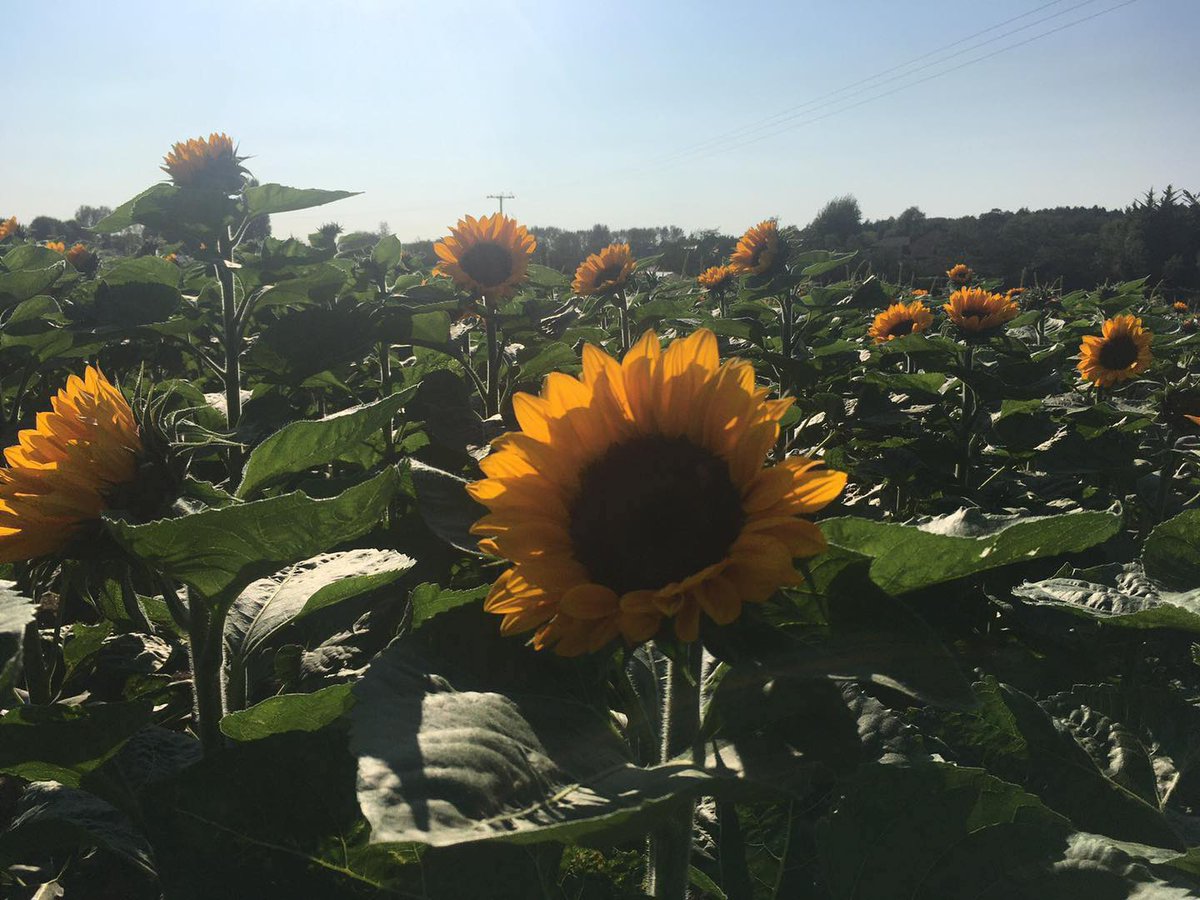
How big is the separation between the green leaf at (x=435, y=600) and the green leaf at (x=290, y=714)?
123 mm

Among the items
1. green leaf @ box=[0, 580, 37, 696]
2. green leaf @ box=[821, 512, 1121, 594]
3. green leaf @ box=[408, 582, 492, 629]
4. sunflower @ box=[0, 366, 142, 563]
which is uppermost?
sunflower @ box=[0, 366, 142, 563]

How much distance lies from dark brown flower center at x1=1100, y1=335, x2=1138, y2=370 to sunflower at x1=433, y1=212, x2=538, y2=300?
2.96 meters

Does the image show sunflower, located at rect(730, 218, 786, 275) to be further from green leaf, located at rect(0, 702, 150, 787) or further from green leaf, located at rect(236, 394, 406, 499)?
green leaf, located at rect(0, 702, 150, 787)

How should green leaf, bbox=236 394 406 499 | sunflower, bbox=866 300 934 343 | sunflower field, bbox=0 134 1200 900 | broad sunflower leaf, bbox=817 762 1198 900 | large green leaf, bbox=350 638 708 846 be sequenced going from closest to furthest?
large green leaf, bbox=350 638 708 846 → sunflower field, bbox=0 134 1200 900 → broad sunflower leaf, bbox=817 762 1198 900 → green leaf, bbox=236 394 406 499 → sunflower, bbox=866 300 934 343

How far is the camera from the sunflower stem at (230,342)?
2832 millimetres

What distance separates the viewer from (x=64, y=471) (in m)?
1.04

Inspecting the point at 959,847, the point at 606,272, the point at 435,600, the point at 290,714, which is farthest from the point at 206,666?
the point at 606,272

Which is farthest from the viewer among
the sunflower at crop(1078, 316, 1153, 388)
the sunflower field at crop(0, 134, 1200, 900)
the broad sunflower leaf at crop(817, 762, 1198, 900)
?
the sunflower at crop(1078, 316, 1153, 388)

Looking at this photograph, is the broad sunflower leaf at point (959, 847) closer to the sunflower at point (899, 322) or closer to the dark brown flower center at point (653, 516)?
the dark brown flower center at point (653, 516)

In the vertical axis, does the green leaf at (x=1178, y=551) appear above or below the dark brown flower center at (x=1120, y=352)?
below

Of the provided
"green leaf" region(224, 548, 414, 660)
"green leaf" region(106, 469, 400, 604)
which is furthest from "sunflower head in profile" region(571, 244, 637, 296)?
"green leaf" region(106, 469, 400, 604)

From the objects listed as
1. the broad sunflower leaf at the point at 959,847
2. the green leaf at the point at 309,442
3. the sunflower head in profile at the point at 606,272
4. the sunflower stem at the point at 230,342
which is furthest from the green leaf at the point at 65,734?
the sunflower head in profile at the point at 606,272

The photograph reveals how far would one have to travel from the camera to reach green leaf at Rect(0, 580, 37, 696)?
29.8 inches

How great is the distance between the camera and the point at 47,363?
3303mm
